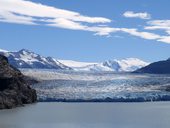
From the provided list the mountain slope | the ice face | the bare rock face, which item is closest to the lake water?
the bare rock face

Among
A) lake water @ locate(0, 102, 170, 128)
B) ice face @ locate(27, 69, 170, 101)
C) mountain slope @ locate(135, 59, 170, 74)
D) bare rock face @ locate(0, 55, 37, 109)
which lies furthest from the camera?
mountain slope @ locate(135, 59, 170, 74)

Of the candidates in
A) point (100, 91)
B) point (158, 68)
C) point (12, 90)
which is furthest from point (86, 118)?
point (158, 68)

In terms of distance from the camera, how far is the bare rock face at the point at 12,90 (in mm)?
46425

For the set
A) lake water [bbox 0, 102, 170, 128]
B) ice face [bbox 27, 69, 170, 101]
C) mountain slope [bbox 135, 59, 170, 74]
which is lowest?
lake water [bbox 0, 102, 170, 128]

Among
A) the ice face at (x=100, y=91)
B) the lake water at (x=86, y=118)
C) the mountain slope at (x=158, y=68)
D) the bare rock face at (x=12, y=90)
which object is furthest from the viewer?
the mountain slope at (x=158, y=68)

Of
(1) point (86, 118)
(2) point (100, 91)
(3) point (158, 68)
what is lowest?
(1) point (86, 118)

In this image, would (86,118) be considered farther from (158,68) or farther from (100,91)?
(158,68)

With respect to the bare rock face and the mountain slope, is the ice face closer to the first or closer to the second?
the bare rock face

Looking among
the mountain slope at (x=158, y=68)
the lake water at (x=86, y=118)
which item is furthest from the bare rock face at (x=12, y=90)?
the mountain slope at (x=158, y=68)

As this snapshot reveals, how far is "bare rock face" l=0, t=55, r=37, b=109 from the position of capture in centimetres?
4642

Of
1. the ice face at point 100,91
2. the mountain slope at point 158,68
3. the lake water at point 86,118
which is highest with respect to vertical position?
the mountain slope at point 158,68

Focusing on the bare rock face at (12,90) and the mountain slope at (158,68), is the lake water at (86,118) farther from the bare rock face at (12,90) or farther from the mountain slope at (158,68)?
the mountain slope at (158,68)

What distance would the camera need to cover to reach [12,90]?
161 feet

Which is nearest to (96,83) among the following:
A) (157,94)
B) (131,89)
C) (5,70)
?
(131,89)
